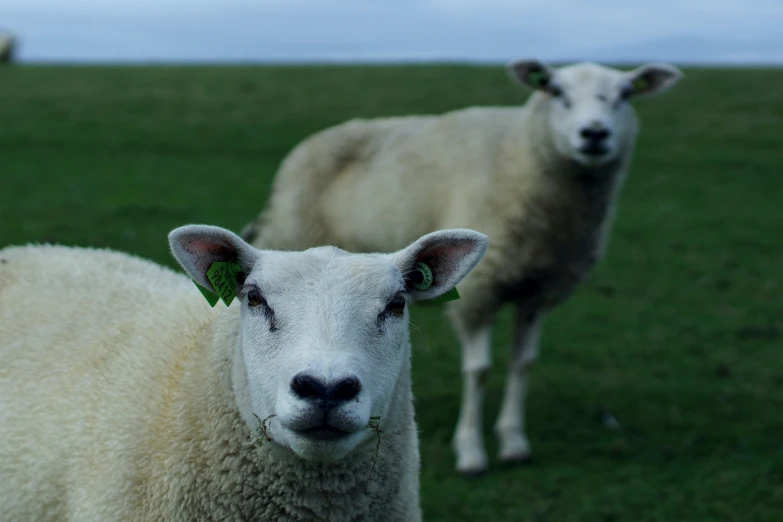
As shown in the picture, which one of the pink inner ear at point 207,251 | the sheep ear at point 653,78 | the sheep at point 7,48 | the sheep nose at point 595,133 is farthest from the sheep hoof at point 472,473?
the sheep at point 7,48

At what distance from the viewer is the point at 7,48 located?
2870 centimetres

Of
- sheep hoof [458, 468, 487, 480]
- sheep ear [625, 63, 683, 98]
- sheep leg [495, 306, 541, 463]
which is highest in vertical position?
sheep ear [625, 63, 683, 98]

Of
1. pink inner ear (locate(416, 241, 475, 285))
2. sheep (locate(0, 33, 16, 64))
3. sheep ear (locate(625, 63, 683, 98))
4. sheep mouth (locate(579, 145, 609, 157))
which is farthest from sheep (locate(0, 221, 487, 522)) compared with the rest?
sheep (locate(0, 33, 16, 64))

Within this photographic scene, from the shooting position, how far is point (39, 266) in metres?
3.93

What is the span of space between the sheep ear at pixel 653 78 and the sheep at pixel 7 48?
83.2 feet

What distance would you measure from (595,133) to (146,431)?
3.56m

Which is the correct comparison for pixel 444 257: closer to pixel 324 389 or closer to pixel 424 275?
pixel 424 275

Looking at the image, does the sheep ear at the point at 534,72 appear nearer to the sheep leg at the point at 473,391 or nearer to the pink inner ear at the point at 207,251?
the sheep leg at the point at 473,391

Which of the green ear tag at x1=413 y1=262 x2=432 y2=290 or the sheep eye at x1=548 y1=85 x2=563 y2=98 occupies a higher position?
the green ear tag at x1=413 y1=262 x2=432 y2=290

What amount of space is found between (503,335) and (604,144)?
3393 millimetres

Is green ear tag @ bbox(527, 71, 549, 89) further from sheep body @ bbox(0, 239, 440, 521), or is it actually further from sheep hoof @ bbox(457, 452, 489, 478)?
sheep body @ bbox(0, 239, 440, 521)

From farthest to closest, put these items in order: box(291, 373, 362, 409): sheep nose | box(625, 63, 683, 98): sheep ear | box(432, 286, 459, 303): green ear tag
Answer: box(625, 63, 683, 98): sheep ear → box(432, 286, 459, 303): green ear tag → box(291, 373, 362, 409): sheep nose

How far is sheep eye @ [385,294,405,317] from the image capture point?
3068 mm

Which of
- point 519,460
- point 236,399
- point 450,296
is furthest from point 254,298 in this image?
point 519,460
